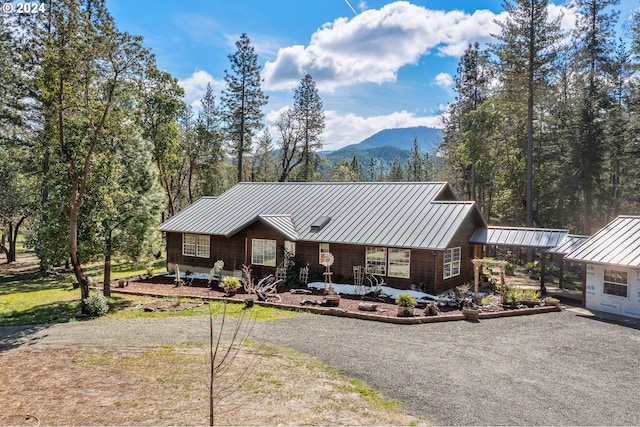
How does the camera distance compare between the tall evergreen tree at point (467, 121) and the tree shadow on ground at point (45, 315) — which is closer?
the tree shadow on ground at point (45, 315)

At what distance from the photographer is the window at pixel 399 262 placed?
1719 centimetres

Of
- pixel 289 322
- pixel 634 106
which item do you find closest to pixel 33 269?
pixel 289 322

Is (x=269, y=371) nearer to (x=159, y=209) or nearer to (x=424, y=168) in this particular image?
(x=159, y=209)

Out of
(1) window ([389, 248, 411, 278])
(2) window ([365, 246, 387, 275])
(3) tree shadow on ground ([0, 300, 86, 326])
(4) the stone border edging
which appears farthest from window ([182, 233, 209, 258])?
(1) window ([389, 248, 411, 278])

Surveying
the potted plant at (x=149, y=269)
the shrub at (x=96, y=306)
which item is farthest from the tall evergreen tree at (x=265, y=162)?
the shrub at (x=96, y=306)

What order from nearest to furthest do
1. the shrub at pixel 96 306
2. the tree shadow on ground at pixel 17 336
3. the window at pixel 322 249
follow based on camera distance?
the tree shadow on ground at pixel 17 336 → the shrub at pixel 96 306 → the window at pixel 322 249

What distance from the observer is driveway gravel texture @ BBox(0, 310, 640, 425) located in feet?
23.7

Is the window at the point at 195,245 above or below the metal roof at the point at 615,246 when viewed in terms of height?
below

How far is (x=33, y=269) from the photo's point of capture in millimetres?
25656

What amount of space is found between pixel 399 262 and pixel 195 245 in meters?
11.6

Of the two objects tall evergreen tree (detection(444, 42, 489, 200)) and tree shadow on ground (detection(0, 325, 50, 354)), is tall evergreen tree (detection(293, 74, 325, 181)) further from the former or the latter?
tree shadow on ground (detection(0, 325, 50, 354))

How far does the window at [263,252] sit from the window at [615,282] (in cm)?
1411

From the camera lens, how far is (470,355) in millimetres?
9914

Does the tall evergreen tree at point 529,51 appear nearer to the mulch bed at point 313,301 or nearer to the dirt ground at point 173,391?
the mulch bed at point 313,301
